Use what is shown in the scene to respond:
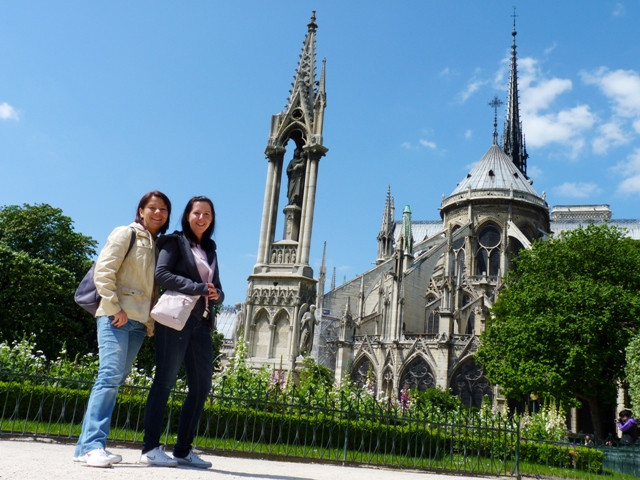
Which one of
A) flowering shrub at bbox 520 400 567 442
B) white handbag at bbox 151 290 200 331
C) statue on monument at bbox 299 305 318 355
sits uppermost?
statue on monument at bbox 299 305 318 355

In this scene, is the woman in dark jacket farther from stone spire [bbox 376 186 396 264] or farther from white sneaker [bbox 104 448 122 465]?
stone spire [bbox 376 186 396 264]

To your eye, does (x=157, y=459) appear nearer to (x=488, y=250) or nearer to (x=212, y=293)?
(x=212, y=293)

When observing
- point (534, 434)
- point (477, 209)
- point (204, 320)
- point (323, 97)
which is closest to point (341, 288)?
point (477, 209)

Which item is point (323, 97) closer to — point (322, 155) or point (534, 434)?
point (322, 155)

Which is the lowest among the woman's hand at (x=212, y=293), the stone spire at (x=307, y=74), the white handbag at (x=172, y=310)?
the white handbag at (x=172, y=310)

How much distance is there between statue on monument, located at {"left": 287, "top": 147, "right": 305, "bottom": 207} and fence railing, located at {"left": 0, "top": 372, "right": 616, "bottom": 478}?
3.97m

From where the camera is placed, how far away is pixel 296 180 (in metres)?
11.8

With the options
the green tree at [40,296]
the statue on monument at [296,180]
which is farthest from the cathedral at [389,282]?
the green tree at [40,296]

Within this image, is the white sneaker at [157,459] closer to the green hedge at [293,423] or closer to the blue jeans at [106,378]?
the blue jeans at [106,378]

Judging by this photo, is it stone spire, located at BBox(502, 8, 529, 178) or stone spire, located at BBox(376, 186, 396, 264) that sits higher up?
stone spire, located at BBox(502, 8, 529, 178)

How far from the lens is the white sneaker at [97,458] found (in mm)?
3916

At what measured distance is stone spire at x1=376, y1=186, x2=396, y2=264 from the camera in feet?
196

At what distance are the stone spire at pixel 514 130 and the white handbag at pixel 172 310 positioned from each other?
6735cm

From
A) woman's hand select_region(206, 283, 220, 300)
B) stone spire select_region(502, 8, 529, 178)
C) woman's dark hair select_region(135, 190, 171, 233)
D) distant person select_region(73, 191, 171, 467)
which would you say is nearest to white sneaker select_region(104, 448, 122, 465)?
distant person select_region(73, 191, 171, 467)
